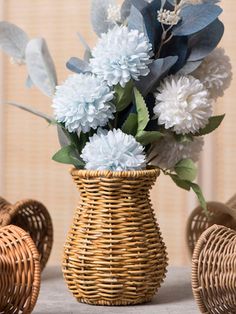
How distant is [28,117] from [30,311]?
134 cm

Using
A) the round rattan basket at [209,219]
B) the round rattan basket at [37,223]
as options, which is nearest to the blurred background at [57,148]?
the round rattan basket at [209,219]

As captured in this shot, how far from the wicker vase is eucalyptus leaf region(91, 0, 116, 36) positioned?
10.7 inches

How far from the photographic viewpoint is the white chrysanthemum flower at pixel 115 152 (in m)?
1.24

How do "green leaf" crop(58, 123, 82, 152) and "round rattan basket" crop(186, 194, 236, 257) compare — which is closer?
"green leaf" crop(58, 123, 82, 152)

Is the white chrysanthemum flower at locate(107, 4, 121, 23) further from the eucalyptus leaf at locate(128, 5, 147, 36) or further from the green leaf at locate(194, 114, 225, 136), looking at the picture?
the green leaf at locate(194, 114, 225, 136)

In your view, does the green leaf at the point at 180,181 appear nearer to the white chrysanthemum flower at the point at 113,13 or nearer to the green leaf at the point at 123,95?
the green leaf at the point at 123,95

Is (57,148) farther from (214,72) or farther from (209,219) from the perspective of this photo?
(214,72)

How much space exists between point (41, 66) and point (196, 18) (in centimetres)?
30

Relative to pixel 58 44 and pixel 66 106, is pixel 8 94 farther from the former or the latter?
pixel 66 106

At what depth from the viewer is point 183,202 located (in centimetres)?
231

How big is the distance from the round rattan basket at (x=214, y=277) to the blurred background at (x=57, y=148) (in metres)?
1.14

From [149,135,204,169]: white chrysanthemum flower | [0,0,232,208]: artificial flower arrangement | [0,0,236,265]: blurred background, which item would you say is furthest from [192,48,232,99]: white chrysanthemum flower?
[0,0,236,265]: blurred background

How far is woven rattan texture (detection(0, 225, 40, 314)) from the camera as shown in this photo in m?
1.10

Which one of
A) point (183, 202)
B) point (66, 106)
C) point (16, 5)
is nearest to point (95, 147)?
point (66, 106)
